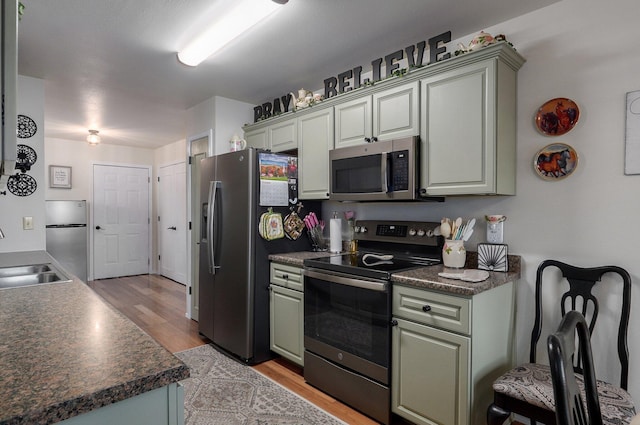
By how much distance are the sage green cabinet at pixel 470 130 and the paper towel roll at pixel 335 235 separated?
35.4 inches

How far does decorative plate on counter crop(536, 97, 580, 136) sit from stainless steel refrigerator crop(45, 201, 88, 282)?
20.1ft

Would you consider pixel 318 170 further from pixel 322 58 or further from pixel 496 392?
pixel 496 392

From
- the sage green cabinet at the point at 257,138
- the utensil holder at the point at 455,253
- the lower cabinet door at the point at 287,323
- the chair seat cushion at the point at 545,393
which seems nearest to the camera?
the chair seat cushion at the point at 545,393

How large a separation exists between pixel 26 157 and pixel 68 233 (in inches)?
119

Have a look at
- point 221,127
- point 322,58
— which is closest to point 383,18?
point 322,58

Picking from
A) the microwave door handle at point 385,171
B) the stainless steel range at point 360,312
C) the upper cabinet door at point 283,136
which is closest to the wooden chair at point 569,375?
the stainless steel range at point 360,312

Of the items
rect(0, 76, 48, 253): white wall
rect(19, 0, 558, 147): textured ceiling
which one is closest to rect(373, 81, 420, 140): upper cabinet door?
rect(19, 0, 558, 147): textured ceiling

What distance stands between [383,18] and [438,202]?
3.94ft

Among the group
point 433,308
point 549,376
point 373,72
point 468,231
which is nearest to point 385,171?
point 468,231

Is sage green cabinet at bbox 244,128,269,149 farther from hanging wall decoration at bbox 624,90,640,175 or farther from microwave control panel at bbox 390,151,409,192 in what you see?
hanging wall decoration at bbox 624,90,640,175

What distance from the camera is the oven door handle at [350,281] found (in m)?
2.01

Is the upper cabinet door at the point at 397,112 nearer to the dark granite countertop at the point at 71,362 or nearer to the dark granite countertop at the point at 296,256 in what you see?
the dark granite countertop at the point at 296,256

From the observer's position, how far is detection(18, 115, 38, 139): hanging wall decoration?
9.64 feet

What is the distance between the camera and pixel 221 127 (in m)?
3.65
